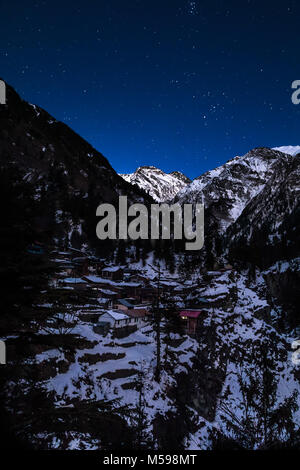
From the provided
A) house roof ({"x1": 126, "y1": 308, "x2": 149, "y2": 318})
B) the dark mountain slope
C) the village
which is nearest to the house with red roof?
the village

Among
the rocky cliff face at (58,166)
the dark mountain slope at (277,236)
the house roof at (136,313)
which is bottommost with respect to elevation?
the house roof at (136,313)

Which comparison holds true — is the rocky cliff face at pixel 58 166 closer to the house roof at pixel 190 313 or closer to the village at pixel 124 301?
the village at pixel 124 301

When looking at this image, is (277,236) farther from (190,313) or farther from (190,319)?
(190,319)

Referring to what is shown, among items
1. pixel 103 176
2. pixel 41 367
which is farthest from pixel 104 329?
pixel 103 176

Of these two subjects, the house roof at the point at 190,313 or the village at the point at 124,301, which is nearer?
the village at the point at 124,301

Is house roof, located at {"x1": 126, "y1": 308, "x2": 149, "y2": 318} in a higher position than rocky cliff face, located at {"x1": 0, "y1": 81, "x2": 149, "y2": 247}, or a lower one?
lower

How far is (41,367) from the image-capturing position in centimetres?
2172

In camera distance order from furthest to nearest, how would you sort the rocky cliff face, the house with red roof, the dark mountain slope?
1. the dark mountain slope
2. the rocky cliff face
3. the house with red roof

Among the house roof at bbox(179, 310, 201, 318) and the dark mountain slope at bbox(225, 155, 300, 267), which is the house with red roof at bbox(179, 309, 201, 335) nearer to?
the house roof at bbox(179, 310, 201, 318)

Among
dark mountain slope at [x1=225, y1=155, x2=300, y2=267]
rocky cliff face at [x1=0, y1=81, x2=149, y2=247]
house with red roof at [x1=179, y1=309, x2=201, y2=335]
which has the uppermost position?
rocky cliff face at [x1=0, y1=81, x2=149, y2=247]

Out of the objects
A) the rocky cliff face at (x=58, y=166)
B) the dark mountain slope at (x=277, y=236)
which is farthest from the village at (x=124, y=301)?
the dark mountain slope at (x=277, y=236)

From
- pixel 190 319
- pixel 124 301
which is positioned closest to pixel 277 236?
pixel 190 319

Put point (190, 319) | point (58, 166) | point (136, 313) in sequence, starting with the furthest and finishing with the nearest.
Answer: point (58, 166) < point (190, 319) < point (136, 313)

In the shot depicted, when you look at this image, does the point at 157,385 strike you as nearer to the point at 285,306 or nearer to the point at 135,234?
the point at 285,306
